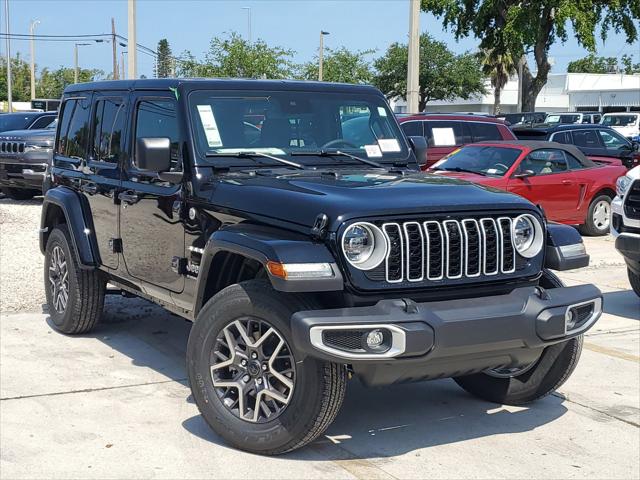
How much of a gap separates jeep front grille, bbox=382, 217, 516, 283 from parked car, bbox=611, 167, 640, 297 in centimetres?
356

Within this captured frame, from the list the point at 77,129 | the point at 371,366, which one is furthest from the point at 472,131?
the point at 371,366

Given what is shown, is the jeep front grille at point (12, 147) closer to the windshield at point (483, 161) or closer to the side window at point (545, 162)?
the windshield at point (483, 161)

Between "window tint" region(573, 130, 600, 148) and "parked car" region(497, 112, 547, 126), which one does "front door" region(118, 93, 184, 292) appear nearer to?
"window tint" region(573, 130, 600, 148)

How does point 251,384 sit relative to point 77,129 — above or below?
below

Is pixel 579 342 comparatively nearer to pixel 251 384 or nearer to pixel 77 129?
pixel 251 384

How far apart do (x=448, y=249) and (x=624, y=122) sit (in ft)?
126

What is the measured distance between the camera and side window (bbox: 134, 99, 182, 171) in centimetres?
565

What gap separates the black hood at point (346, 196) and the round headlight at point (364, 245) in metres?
0.07

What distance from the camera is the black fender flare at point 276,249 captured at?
430 centimetres

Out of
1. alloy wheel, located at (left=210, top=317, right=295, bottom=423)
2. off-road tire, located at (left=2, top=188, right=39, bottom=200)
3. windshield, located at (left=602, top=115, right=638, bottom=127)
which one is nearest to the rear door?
alloy wheel, located at (left=210, top=317, right=295, bottom=423)

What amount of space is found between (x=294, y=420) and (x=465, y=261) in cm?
119

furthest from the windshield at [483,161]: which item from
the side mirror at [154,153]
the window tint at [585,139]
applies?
the side mirror at [154,153]

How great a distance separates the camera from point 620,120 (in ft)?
134

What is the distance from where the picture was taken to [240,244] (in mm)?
4672
